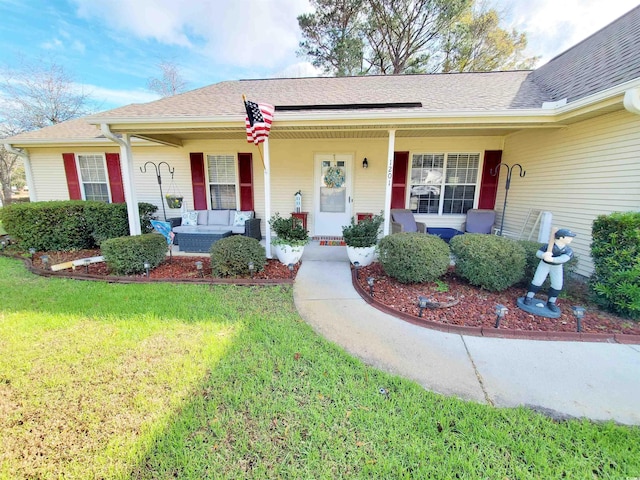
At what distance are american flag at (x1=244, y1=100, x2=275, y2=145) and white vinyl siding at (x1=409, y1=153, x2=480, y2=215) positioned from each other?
398 centimetres

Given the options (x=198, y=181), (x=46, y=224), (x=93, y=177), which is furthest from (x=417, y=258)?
(x=93, y=177)

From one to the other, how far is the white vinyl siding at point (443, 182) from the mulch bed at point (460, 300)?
298cm

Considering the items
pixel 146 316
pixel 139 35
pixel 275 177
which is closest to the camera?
pixel 146 316

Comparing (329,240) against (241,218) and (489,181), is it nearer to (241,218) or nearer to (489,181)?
(241,218)

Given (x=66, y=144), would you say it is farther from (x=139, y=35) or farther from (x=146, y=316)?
(x=139, y=35)

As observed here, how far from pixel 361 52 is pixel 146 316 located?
14.1 meters

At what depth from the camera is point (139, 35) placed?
1130 centimetres

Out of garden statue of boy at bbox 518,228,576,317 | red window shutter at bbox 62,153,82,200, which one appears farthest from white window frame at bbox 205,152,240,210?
garden statue of boy at bbox 518,228,576,317

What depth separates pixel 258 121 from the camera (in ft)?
14.2

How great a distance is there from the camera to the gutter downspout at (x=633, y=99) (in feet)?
10.5

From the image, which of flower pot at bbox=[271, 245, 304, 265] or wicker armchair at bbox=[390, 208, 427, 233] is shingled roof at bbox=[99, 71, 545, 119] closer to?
wicker armchair at bbox=[390, 208, 427, 233]

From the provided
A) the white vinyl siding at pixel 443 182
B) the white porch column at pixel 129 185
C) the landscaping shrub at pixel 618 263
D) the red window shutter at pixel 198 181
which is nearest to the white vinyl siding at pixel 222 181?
the red window shutter at pixel 198 181

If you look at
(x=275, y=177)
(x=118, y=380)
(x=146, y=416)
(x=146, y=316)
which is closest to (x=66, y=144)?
(x=275, y=177)

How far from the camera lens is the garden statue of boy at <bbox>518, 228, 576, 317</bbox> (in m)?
2.98
